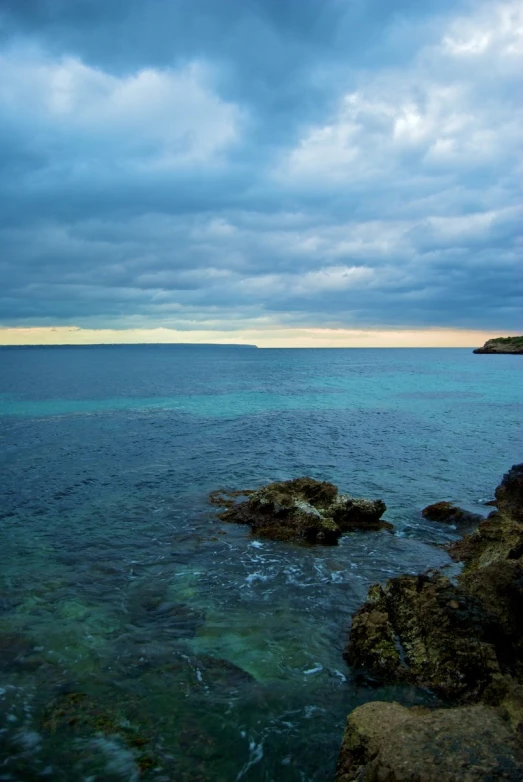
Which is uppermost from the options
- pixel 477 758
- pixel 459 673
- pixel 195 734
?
pixel 477 758

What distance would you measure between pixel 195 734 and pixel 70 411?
5291cm

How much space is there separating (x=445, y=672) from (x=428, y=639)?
2.47 feet

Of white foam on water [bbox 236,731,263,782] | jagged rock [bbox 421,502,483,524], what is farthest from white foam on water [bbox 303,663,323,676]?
jagged rock [bbox 421,502,483,524]

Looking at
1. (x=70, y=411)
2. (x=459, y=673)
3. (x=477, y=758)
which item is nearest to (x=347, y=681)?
(x=459, y=673)

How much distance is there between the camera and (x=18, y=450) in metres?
35.8

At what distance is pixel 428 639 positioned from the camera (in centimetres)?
1098

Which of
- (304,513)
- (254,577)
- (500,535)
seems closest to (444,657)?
(254,577)

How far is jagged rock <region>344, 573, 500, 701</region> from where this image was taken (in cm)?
1014

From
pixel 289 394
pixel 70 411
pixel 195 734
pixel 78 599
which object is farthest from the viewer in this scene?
pixel 289 394

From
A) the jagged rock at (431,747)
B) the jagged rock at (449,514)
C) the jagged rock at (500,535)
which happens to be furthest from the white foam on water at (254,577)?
the jagged rock at (449,514)

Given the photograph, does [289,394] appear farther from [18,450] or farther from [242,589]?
[242,589]

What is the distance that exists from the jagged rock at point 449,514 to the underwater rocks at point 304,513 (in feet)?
8.98

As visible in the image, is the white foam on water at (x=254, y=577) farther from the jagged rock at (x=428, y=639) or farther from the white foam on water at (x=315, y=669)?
the white foam on water at (x=315, y=669)

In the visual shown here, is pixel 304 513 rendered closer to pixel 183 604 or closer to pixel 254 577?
pixel 254 577
